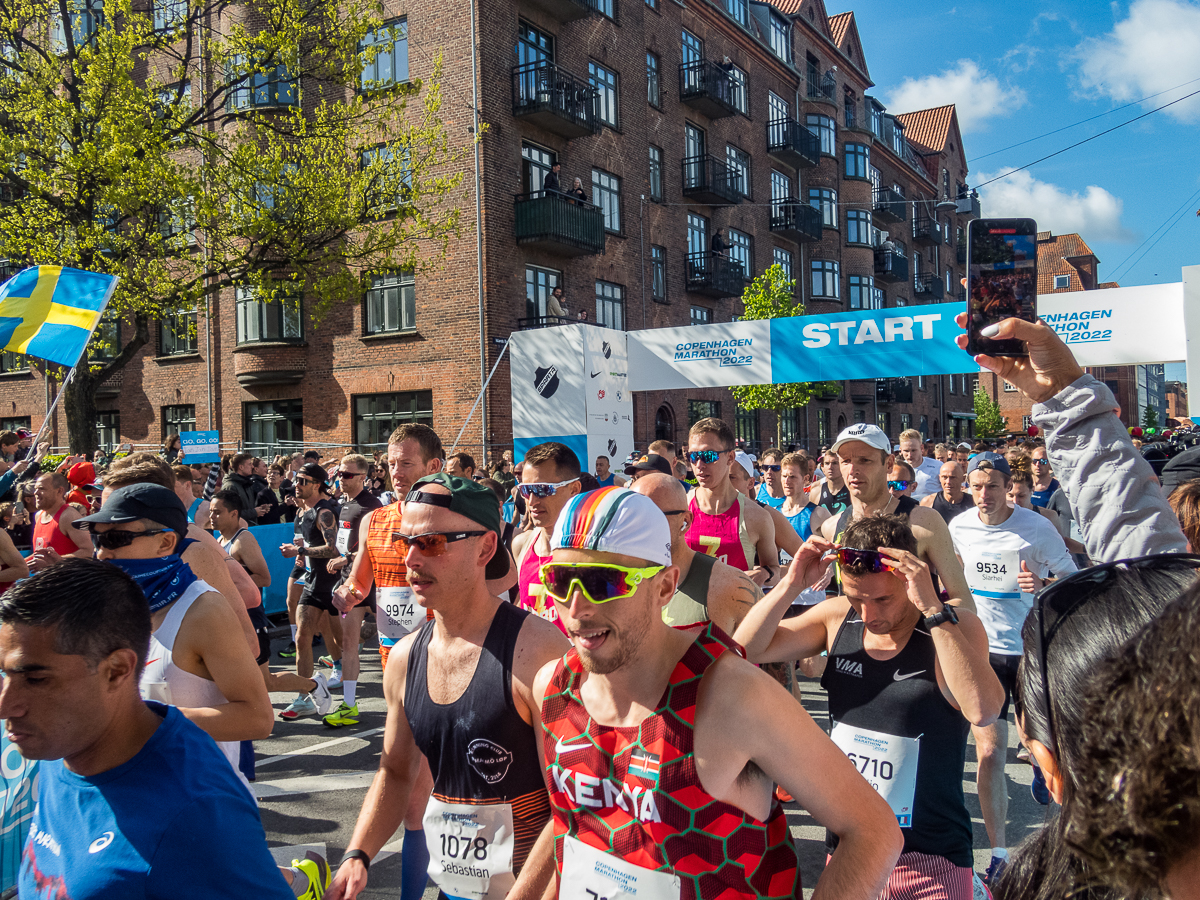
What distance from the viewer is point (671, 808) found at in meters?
1.90

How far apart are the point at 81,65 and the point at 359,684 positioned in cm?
1341

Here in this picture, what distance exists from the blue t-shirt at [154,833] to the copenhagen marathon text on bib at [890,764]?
6.25ft

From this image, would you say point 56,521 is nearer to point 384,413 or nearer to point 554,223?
point 384,413

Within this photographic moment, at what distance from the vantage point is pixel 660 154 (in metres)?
28.2

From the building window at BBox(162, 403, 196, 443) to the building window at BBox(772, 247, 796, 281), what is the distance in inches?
885

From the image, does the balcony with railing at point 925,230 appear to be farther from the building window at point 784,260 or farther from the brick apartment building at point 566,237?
the building window at point 784,260

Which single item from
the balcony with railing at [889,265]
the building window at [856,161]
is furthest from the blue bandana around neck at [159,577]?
the balcony with railing at [889,265]

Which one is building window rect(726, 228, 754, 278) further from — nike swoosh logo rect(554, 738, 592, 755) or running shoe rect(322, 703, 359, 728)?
nike swoosh logo rect(554, 738, 592, 755)

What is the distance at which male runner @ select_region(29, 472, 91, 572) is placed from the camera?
22.6 ft

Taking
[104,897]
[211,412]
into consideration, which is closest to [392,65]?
[211,412]

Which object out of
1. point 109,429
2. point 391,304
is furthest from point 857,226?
point 109,429

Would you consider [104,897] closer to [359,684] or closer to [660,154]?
[359,684]

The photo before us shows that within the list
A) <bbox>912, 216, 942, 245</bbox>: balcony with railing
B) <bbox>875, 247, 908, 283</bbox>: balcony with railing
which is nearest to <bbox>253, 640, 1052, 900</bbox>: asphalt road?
<bbox>875, 247, 908, 283</bbox>: balcony with railing

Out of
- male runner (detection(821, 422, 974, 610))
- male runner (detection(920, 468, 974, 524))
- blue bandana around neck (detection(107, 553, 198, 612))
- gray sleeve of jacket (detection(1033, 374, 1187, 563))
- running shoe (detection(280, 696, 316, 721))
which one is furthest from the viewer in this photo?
running shoe (detection(280, 696, 316, 721))
